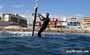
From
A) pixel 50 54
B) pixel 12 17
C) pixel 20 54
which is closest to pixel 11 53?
pixel 20 54

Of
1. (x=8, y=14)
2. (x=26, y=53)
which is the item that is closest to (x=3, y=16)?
(x=8, y=14)

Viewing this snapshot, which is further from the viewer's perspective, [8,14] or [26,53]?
[8,14]

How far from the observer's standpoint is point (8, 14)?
193750 mm

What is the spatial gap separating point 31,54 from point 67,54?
1653 mm

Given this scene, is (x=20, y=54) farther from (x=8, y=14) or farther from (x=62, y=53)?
(x=8, y=14)

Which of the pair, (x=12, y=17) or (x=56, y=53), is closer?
(x=56, y=53)

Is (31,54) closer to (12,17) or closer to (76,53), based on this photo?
(76,53)

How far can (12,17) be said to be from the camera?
192875mm

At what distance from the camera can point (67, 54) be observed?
1395cm

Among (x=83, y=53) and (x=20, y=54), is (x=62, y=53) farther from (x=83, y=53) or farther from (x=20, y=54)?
(x=20, y=54)

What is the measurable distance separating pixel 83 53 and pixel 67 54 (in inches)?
33.8

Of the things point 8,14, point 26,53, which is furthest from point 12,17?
point 26,53

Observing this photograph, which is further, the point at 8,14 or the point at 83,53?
the point at 8,14

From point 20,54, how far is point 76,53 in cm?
265
